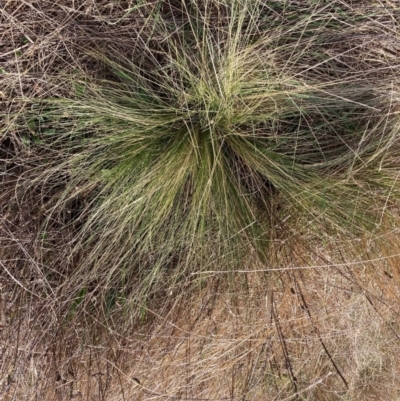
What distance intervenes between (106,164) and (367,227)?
0.67 meters

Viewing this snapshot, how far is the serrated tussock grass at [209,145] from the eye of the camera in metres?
1.05

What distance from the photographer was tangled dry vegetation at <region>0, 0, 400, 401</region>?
1.06 meters

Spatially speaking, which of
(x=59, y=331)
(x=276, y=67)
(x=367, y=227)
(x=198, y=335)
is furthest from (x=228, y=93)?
(x=59, y=331)

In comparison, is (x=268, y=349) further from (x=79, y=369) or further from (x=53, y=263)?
(x=53, y=263)

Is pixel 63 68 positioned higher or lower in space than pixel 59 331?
higher

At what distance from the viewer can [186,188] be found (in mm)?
1087

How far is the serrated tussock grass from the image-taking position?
41.4 inches

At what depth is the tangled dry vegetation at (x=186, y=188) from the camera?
106 centimetres

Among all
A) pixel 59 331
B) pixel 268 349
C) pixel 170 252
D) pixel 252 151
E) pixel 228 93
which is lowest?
pixel 268 349

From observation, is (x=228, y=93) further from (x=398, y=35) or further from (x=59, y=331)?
(x=59, y=331)

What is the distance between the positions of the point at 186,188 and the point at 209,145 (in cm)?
12

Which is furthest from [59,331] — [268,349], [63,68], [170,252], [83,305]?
[63,68]

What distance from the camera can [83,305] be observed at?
3.61ft

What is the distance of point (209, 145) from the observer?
1.08 metres
